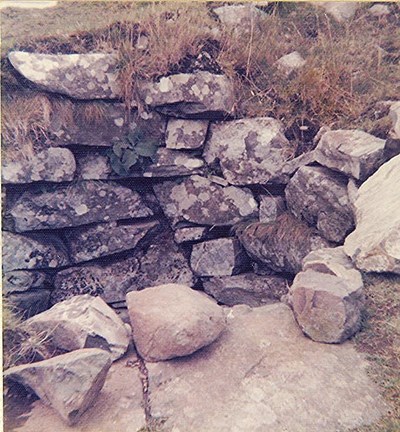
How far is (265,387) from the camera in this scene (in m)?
2.63

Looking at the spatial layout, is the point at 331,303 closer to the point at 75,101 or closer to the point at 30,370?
the point at 30,370

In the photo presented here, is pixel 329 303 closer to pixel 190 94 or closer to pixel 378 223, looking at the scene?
pixel 378 223

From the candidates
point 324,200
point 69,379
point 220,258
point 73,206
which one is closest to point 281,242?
point 324,200

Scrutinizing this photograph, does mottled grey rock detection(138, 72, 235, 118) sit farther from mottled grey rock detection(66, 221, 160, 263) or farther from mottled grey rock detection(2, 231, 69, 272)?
mottled grey rock detection(2, 231, 69, 272)

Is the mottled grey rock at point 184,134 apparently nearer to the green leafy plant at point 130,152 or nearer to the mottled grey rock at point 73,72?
the green leafy plant at point 130,152

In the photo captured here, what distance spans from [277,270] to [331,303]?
226 centimetres

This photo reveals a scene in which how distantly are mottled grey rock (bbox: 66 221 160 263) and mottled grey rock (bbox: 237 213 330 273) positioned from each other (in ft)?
4.78

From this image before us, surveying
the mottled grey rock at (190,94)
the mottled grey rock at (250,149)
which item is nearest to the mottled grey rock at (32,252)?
the mottled grey rock at (190,94)

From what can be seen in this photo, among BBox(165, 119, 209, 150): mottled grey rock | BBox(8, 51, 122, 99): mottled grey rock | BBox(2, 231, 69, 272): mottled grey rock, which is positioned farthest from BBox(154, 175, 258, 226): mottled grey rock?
BBox(2, 231, 69, 272): mottled grey rock

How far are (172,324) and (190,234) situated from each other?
2617mm

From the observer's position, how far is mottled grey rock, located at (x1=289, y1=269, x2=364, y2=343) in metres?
2.89

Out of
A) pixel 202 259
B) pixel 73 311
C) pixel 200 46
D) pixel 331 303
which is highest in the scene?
pixel 200 46

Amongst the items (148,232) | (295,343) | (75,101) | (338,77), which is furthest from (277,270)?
(75,101)

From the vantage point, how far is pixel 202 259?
5484mm
